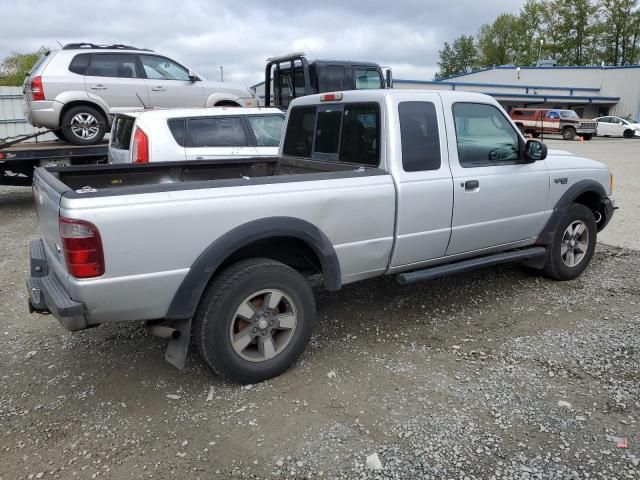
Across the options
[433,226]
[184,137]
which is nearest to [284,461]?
[433,226]

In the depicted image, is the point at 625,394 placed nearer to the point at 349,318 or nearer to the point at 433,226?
the point at 433,226

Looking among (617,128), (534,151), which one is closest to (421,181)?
(534,151)

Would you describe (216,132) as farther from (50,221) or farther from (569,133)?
(569,133)

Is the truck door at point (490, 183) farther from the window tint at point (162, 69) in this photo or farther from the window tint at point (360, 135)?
the window tint at point (162, 69)

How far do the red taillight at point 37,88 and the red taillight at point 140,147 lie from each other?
3430 millimetres

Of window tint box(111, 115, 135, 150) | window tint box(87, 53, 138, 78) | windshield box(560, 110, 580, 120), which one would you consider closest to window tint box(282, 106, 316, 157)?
window tint box(111, 115, 135, 150)

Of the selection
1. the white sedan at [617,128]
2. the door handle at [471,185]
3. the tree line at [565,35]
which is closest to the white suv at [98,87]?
the door handle at [471,185]

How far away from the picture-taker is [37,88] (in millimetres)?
9016

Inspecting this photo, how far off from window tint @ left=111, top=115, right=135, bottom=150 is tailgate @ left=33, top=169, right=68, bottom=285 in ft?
11.4

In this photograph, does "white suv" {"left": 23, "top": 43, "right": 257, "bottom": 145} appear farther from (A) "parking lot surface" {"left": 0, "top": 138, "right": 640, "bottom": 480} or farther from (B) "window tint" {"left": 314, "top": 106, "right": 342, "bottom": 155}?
(B) "window tint" {"left": 314, "top": 106, "right": 342, "bottom": 155}

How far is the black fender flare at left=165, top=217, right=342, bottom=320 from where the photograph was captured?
121 inches

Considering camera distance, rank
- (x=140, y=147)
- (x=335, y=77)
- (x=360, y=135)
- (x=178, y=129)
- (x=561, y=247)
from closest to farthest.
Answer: (x=360, y=135)
(x=561, y=247)
(x=140, y=147)
(x=178, y=129)
(x=335, y=77)

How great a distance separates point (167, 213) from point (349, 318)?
2144 mm

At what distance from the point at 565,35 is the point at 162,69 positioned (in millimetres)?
70386
